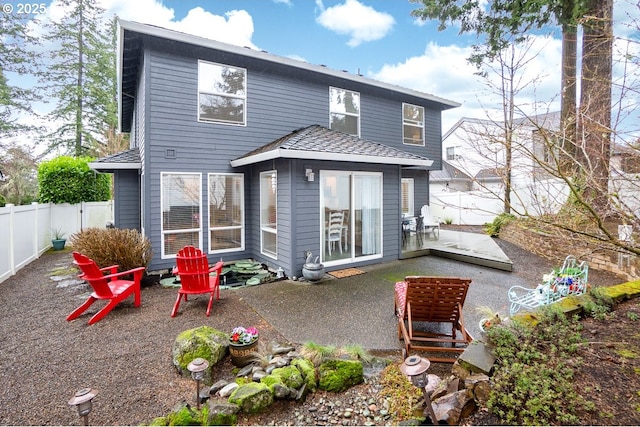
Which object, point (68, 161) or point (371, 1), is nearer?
point (371, 1)

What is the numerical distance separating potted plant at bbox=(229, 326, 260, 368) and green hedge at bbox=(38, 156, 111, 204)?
37.8 feet

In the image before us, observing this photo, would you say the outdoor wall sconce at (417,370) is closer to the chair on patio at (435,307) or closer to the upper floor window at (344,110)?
the chair on patio at (435,307)

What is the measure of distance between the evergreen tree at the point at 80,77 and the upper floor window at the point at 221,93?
14.8 meters

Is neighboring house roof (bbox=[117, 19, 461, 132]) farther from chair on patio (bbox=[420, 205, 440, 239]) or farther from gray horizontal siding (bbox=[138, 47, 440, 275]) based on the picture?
chair on patio (bbox=[420, 205, 440, 239])

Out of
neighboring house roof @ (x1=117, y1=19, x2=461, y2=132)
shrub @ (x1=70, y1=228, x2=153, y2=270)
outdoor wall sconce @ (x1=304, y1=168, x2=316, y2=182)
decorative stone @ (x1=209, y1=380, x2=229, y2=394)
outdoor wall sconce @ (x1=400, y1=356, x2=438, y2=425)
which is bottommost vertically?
decorative stone @ (x1=209, y1=380, x2=229, y2=394)

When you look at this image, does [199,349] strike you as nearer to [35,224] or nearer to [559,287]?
[559,287]

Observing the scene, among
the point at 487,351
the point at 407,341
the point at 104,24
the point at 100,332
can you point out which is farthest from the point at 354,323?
the point at 104,24

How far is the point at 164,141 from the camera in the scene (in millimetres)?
6551

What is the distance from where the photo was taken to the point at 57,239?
1050cm

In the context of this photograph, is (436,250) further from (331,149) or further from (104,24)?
(104,24)

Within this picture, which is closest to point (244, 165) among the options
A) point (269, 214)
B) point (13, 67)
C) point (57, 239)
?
point (269, 214)

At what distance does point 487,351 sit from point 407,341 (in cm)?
80

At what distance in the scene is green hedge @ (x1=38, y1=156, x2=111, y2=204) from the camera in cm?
1078

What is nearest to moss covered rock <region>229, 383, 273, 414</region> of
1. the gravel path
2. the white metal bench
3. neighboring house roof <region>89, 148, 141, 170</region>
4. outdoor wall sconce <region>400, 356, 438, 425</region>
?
the gravel path
